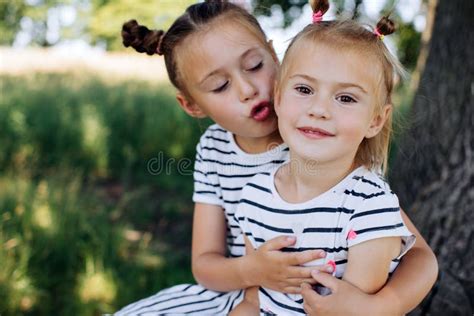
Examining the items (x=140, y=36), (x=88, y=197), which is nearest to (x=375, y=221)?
(x=140, y=36)

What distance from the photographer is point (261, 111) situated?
1943mm

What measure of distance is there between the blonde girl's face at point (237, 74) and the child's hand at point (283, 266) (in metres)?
0.44

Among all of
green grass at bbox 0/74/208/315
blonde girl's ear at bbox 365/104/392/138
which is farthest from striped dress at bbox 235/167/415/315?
green grass at bbox 0/74/208/315

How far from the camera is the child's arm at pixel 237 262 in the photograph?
1.67 meters

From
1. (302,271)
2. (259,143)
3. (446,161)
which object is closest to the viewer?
(302,271)

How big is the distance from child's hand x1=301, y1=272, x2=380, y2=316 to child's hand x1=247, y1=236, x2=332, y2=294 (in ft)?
0.22

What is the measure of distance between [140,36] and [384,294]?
1.22 metres

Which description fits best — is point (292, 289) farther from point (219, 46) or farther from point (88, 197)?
point (88, 197)

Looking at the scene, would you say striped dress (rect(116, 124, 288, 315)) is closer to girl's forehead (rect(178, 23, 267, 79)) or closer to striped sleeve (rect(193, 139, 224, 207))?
striped sleeve (rect(193, 139, 224, 207))

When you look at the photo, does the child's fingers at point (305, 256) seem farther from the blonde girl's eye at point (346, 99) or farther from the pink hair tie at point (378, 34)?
the pink hair tie at point (378, 34)

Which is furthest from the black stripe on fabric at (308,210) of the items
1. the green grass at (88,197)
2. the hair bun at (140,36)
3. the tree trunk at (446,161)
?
the green grass at (88,197)

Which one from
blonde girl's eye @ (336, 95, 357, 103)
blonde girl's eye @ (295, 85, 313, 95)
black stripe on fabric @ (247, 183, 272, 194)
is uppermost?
blonde girl's eye @ (295, 85, 313, 95)

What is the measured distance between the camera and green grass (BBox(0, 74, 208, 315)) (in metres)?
3.21

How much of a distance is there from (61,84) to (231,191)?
5382 mm
